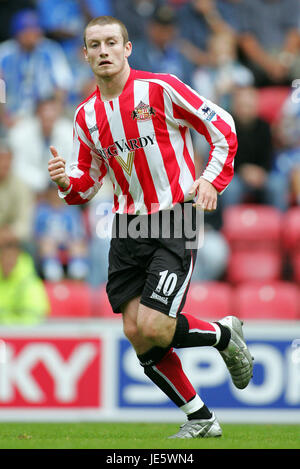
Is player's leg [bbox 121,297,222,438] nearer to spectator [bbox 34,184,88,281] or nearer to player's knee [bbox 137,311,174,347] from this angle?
player's knee [bbox 137,311,174,347]

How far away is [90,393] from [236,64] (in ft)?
15.4

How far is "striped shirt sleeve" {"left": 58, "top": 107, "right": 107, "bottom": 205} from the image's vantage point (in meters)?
5.07

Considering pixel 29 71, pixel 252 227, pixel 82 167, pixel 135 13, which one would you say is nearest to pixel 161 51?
pixel 135 13

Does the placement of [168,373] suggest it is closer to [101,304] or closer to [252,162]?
[101,304]

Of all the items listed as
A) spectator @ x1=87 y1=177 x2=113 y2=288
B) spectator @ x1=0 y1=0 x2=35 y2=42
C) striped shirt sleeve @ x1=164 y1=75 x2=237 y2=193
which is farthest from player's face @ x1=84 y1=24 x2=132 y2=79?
spectator @ x1=0 y1=0 x2=35 y2=42

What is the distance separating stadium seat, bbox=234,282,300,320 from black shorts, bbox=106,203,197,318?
130 inches

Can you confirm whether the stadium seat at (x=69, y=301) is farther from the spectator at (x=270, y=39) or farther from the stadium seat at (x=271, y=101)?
the spectator at (x=270, y=39)

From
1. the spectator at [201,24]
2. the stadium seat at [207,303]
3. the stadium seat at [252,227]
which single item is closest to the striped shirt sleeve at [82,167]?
the stadium seat at [207,303]

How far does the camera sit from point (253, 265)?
872 cm

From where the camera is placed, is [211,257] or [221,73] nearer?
[211,257]

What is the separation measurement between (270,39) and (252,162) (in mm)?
2253

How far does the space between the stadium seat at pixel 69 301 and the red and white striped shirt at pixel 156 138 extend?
325 cm

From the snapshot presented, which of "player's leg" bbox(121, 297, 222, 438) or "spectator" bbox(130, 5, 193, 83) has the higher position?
"spectator" bbox(130, 5, 193, 83)

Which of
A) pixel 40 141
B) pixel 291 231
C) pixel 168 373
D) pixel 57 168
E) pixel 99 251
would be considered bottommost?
pixel 168 373
